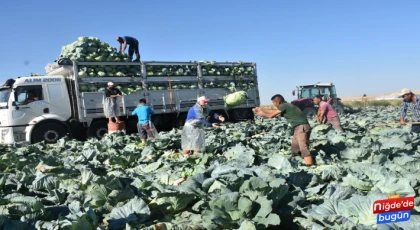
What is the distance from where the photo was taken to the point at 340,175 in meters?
4.97

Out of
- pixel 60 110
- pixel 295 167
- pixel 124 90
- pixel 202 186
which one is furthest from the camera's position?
pixel 124 90

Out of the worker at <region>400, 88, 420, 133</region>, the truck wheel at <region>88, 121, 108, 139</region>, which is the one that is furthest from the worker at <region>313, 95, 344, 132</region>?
the truck wheel at <region>88, 121, 108, 139</region>

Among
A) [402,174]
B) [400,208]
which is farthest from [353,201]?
[402,174]

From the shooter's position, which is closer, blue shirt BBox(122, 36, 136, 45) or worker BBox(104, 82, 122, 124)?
worker BBox(104, 82, 122, 124)

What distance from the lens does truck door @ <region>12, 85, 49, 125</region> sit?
12219 mm

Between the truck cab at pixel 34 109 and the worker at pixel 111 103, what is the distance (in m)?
1.36

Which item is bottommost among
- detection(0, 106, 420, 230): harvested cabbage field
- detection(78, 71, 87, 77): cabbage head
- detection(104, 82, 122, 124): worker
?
detection(0, 106, 420, 230): harvested cabbage field

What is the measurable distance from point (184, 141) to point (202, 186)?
14.8ft

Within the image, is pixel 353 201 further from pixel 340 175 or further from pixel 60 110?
pixel 60 110

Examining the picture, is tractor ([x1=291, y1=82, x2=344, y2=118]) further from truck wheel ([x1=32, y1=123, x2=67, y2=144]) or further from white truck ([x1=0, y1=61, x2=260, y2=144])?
truck wheel ([x1=32, y1=123, x2=67, y2=144])

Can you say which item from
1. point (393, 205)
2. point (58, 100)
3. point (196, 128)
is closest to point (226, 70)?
point (58, 100)

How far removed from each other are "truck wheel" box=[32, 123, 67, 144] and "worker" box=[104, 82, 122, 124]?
5.40ft

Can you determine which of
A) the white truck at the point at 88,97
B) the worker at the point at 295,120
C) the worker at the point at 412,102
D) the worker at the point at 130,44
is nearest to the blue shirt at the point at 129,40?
the worker at the point at 130,44

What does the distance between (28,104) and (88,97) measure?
190 centimetres
